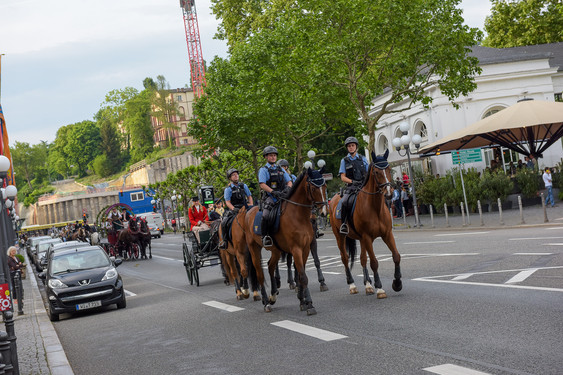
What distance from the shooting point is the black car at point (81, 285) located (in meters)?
15.7

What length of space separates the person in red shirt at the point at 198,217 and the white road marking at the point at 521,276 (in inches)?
365

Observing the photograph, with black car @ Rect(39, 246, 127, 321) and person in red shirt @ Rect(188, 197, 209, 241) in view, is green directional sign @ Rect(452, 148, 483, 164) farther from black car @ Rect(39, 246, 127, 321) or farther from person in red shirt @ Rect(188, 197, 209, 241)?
black car @ Rect(39, 246, 127, 321)

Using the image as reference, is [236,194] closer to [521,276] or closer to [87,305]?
[87,305]

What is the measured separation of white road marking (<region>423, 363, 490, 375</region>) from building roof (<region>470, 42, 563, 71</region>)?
41118 millimetres

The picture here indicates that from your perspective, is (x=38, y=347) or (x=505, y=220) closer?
(x=38, y=347)

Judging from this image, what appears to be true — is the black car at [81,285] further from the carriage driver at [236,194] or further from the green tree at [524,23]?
the green tree at [524,23]

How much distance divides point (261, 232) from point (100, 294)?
5600 mm

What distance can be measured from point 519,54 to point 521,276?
1496 inches

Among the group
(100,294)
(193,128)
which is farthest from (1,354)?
(193,128)

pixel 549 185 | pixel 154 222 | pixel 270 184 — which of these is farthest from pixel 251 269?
pixel 154 222

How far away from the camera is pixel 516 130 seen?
1345 inches

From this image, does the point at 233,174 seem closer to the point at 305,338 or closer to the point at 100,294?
the point at 100,294

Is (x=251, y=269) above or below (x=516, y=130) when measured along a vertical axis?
below

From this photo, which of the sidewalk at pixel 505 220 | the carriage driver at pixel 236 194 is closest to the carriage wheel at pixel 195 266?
the carriage driver at pixel 236 194
